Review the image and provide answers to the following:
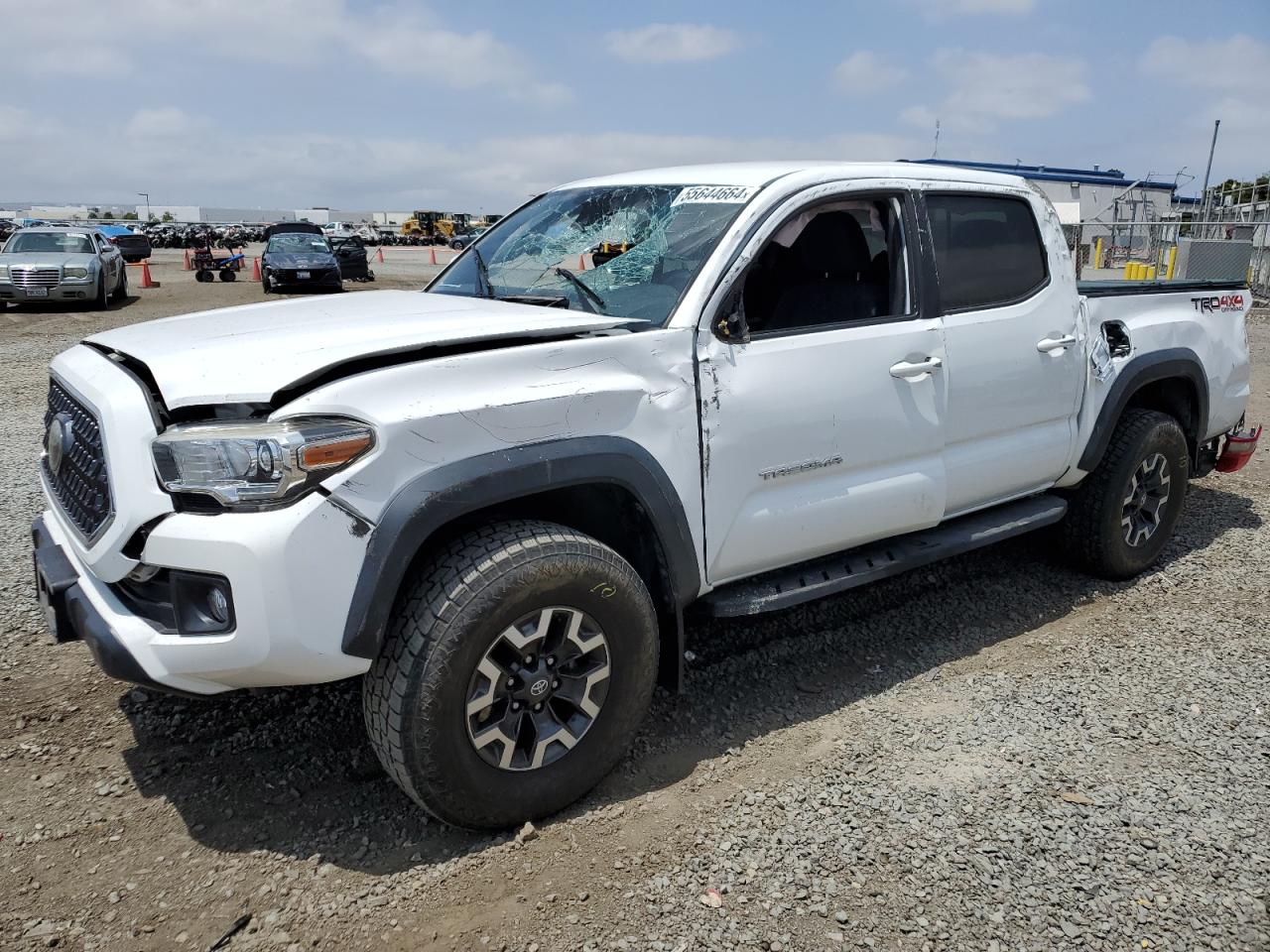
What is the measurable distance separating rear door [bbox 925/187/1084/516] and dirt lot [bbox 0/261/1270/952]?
81cm

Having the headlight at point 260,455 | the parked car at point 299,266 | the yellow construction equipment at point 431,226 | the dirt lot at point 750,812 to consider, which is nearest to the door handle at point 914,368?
the dirt lot at point 750,812

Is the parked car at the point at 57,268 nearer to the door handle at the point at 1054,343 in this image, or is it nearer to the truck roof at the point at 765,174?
the truck roof at the point at 765,174

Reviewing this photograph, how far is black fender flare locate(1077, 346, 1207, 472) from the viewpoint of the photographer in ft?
14.5

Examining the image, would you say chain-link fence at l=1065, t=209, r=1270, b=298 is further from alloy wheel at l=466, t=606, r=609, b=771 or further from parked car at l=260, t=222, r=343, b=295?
parked car at l=260, t=222, r=343, b=295

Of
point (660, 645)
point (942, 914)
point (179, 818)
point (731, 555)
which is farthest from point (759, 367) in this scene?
point (179, 818)

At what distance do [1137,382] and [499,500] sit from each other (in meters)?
3.40

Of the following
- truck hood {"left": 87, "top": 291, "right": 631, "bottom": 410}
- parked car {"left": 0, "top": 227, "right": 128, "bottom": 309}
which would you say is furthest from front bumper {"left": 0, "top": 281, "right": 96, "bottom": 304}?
truck hood {"left": 87, "top": 291, "right": 631, "bottom": 410}

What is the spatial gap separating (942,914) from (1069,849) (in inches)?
20.5

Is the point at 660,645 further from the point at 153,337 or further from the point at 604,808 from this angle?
the point at 153,337

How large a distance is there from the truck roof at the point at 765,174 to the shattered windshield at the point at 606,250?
0.06 metres

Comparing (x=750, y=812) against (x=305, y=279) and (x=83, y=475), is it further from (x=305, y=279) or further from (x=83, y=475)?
(x=305, y=279)

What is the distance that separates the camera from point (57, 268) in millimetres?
16172

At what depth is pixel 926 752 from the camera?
326 centimetres

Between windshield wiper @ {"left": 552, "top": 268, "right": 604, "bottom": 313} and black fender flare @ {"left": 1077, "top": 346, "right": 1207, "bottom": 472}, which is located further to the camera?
black fender flare @ {"left": 1077, "top": 346, "right": 1207, "bottom": 472}
